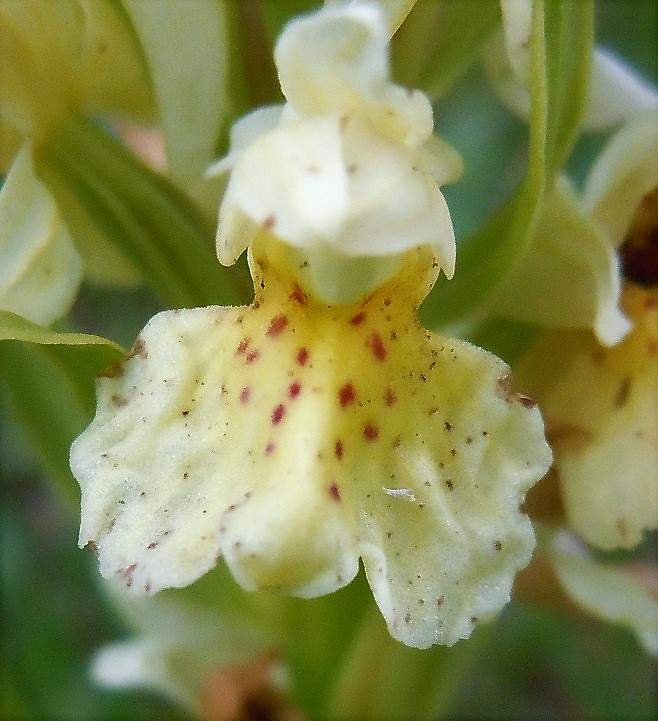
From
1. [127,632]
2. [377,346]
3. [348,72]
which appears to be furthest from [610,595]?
[127,632]

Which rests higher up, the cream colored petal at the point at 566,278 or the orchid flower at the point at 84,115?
the orchid flower at the point at 84,115

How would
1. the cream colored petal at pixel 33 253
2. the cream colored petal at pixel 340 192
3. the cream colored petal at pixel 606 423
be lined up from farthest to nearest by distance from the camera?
1. the cream colored petal at pixel 606 423
2. the cream colored petal at pixel 33 253
3. the cream colored petal at pixel 340 192

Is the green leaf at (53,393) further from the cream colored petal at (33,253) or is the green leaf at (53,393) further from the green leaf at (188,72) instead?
the green leaf at (188,72)

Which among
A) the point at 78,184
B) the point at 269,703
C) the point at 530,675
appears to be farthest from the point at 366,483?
the point at 530,675

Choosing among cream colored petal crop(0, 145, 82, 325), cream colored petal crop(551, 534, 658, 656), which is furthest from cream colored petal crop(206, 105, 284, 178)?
cream colored petal crop(551, 534, 658, 656)

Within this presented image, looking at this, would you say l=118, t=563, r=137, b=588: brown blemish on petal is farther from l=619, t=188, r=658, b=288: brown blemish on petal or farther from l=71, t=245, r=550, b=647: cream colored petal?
l=619, t=188, r=658, b=288: brown blemish on petal

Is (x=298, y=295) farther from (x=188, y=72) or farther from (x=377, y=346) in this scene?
(x=188, y=72)

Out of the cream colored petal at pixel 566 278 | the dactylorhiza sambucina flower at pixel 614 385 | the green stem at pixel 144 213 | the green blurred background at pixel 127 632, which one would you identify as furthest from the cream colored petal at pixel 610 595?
the green blurred background at pixel 127 632
